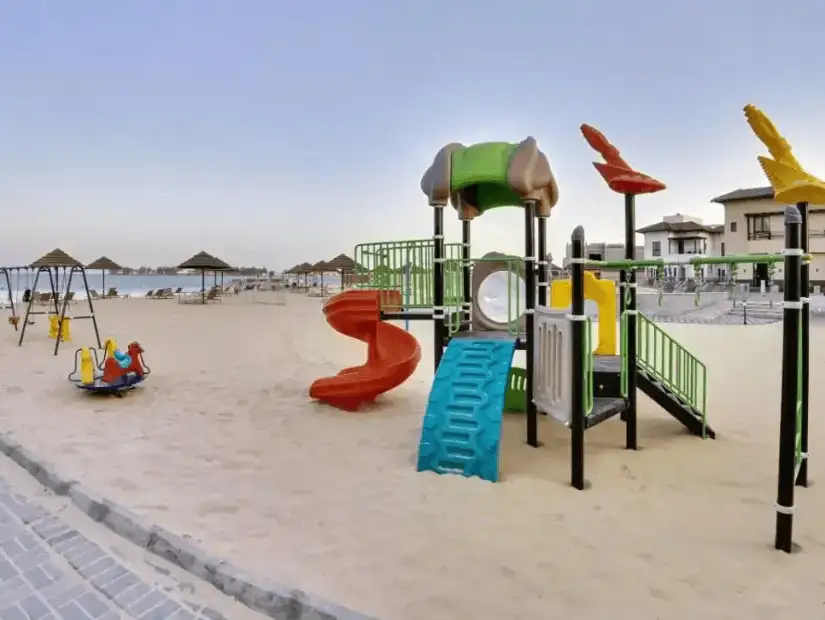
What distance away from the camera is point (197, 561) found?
3281mm

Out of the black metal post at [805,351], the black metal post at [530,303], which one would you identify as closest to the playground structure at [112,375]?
the black metal post at [530,303]

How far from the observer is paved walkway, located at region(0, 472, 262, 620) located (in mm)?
2865

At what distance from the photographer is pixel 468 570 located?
317cm

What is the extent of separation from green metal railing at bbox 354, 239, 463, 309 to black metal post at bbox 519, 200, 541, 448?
1.45 metres

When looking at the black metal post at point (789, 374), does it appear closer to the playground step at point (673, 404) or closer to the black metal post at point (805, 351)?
the black metal post at point (805, 351)

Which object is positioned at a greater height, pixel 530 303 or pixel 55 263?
pixel 55 263

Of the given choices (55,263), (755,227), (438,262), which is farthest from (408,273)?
(755,227)

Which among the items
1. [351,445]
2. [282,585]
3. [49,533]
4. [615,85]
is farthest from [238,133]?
[282,585]

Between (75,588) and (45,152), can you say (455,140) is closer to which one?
(75,588)

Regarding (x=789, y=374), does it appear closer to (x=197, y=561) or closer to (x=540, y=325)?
(x=540, y=325)

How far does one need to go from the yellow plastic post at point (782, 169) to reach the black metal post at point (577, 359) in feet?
4.88

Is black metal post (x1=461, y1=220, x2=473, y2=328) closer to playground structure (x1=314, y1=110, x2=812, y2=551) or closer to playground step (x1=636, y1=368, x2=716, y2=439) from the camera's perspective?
playground structure (x1=314, y1=110, x2=812, y2=551)

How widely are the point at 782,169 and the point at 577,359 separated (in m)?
2.16

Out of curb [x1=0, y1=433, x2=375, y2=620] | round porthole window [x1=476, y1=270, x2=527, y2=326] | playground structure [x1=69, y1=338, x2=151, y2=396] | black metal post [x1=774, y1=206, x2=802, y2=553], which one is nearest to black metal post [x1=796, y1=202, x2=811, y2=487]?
black metal post [x1=774, y1=206, x2=802, y2=553]
